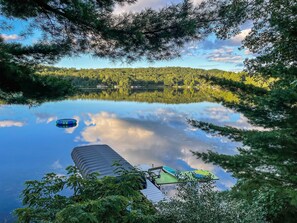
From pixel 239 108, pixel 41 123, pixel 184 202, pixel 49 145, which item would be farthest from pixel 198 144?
pixel 41 123

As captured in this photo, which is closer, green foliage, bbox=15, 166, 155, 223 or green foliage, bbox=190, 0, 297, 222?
green foliage, bbox=15, 166, 155, 223

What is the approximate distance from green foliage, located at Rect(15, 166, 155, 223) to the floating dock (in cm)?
526

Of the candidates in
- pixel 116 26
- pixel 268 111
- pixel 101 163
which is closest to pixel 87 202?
pixel 116 26

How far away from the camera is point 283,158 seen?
4758 millimetres

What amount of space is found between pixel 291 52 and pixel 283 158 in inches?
79.9

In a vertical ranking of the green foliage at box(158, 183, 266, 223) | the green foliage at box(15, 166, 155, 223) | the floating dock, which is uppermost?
the green foliage at box(15, 166, 155, 223)

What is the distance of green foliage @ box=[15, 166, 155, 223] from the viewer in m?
2.10

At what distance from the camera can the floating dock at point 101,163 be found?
8562mm

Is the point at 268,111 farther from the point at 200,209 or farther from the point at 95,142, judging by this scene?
the point at 95,142

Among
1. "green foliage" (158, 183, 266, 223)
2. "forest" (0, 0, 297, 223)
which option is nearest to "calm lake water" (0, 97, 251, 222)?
"forest" (0, 0, 297, 223)

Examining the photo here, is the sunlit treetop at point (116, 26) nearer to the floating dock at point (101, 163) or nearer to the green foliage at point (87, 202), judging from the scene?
the green foliage at point (87, 202)

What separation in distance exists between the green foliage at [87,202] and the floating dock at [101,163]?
5259mm

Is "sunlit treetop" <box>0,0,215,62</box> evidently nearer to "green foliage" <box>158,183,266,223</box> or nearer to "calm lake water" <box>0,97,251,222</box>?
"green foliage" <box>158,183,266,223</box>

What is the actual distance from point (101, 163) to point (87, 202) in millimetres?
7761
